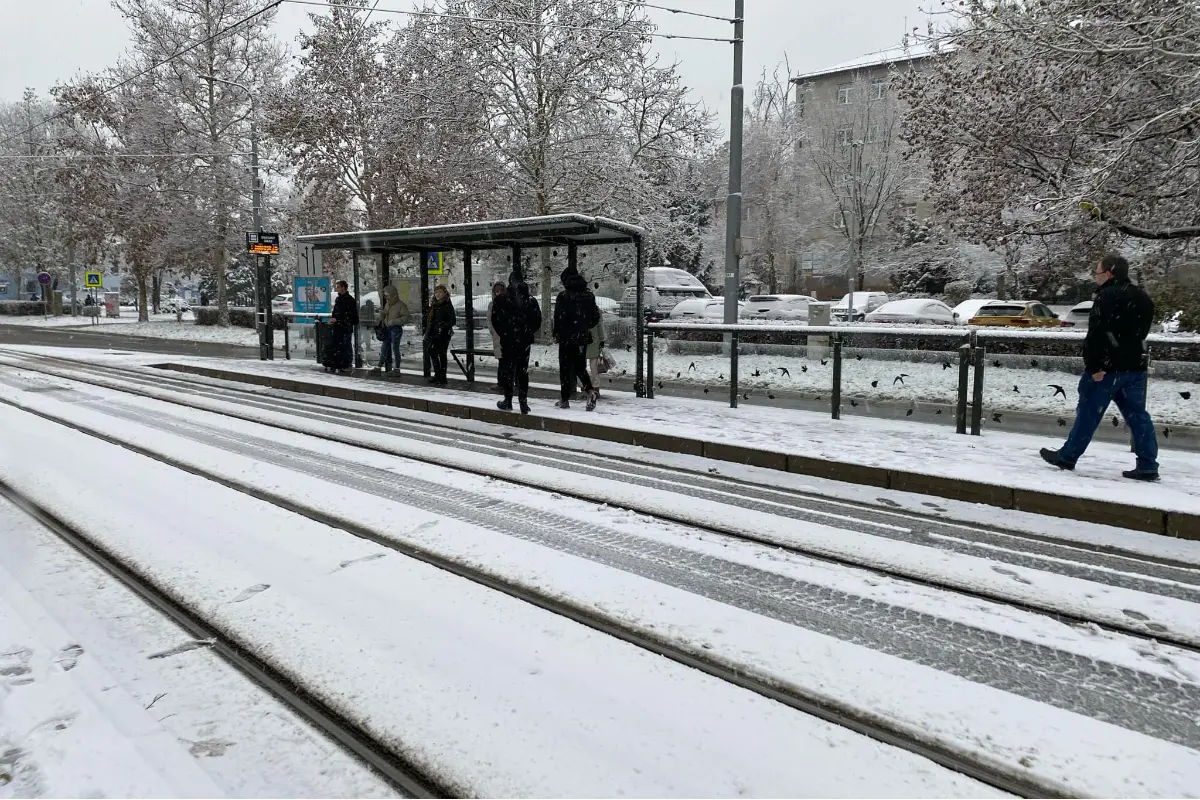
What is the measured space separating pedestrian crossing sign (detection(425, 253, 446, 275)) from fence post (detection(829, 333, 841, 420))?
8031 mm

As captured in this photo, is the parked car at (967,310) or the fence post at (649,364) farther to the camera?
the parked car at (967,310)

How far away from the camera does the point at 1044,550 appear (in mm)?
5387

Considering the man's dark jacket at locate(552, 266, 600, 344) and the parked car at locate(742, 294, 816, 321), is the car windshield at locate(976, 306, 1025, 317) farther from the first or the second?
the man's dark jacket at locate(552, 266, 600, 344)

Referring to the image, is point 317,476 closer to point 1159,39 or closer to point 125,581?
point 125,581

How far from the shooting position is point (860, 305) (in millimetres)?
39156

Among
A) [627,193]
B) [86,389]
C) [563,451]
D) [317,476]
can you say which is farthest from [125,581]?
[627,193]

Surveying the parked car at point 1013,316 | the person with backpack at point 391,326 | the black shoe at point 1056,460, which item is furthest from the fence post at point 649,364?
the parked car at point 1013,316

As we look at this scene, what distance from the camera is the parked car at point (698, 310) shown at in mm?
31609

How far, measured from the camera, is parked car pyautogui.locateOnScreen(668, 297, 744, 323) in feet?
104

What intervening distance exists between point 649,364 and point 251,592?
9038mm

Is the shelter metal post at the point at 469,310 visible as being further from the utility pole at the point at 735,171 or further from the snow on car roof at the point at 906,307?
the snow on car roof at the point at 906,307

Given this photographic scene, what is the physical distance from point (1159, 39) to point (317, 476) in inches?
464

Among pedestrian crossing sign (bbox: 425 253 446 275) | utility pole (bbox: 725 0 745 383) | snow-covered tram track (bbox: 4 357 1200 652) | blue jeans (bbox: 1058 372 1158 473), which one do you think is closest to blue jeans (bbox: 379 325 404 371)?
pedestrian crossing sign (bbox: 425 253 446 275)

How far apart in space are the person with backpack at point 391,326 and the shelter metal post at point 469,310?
1508 mm
